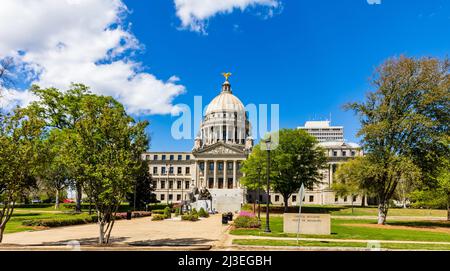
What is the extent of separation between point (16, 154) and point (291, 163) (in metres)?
49.0

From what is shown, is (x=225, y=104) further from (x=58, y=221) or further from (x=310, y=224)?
(x=310, y=224)

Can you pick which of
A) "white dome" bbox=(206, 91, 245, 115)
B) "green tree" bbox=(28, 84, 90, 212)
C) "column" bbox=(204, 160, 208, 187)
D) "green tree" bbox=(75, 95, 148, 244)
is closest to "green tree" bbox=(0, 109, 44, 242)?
"green tree" bbox=(75, 95, 148, 244)

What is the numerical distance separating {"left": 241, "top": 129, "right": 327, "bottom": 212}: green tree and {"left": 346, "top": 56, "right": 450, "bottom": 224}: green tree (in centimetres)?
2342

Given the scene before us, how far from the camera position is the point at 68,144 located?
55.6 feet

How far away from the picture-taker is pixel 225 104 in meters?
127

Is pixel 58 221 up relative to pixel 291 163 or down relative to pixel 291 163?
down

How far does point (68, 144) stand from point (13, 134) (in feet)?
8.04

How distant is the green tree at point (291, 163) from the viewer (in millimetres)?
60406

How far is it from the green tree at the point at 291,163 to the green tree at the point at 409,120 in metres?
23.4

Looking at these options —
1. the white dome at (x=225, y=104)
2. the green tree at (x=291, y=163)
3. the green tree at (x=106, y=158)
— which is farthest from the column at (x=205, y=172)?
the green tree at (x=106, y=158)

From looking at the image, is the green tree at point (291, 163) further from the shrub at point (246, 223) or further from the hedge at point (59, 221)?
the hedge at point (59, 221)

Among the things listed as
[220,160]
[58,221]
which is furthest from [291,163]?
[220,160]
